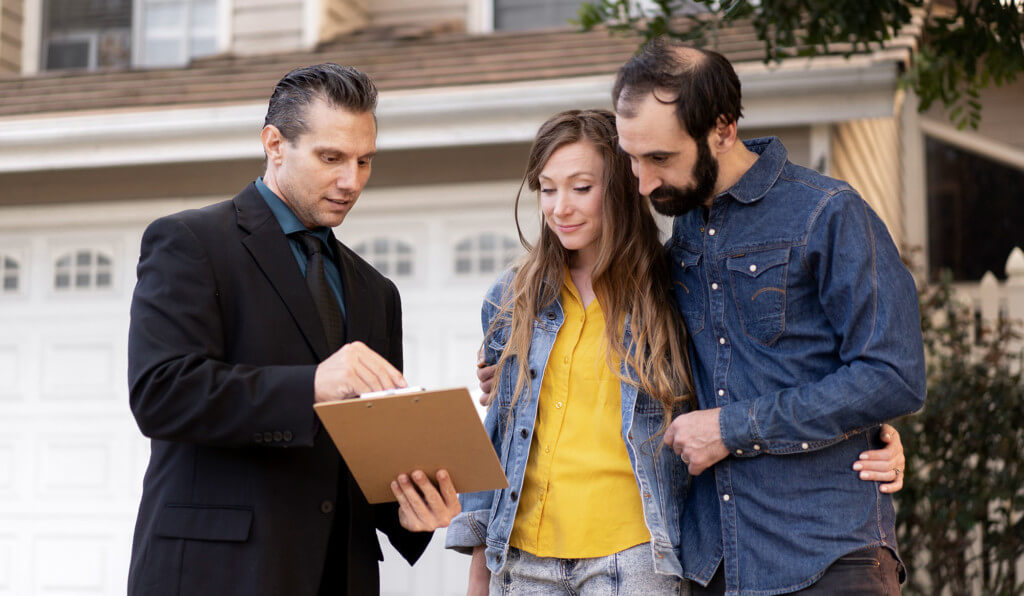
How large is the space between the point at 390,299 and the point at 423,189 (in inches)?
Answer: 121

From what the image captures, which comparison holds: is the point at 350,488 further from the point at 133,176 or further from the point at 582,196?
the point at 133,176

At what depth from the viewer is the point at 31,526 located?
6160 mm

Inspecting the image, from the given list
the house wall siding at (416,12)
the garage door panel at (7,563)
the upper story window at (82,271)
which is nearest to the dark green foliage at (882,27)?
the house wall siding at (416,12)

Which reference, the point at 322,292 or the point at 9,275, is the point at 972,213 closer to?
the point at 9,275

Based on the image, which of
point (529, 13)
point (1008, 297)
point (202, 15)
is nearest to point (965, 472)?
point (1008, 297)

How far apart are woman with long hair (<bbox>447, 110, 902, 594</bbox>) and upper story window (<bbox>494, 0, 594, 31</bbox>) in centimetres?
465

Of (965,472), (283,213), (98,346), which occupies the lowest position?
(965,472)

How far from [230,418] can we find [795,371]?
1.22m

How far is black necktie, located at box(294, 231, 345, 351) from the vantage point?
2.51 metres

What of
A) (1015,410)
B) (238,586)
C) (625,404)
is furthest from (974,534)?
(238,586)

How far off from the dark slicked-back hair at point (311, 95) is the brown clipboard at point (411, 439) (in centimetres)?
81

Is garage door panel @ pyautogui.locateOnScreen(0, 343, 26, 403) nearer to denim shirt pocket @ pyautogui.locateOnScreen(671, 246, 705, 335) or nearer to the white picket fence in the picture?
denim shirt pocket @ pyautogui.locateOnScreen(671, 246, 705, 335)

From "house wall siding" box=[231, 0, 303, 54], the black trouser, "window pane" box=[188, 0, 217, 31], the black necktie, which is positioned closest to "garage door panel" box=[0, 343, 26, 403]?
"house wall siding" box=[231, 0, 303, 54]

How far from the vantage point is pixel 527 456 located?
8.32ft
